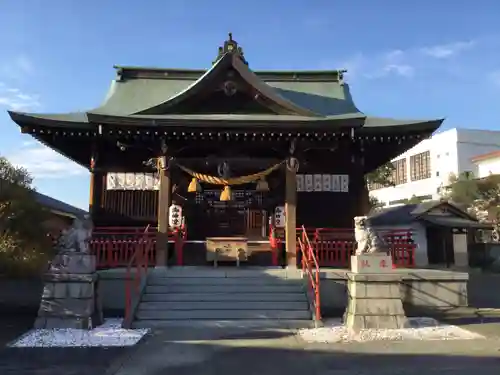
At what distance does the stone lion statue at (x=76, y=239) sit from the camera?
9672 mm

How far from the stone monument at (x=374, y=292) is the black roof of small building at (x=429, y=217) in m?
20.4

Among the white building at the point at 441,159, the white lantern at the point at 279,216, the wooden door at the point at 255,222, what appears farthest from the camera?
the white building at the point at 441,159

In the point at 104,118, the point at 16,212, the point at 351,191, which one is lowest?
the point at 16,212

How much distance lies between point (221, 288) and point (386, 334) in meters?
4.21

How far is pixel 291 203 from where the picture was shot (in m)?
12.9

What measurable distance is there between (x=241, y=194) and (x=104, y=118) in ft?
21.5

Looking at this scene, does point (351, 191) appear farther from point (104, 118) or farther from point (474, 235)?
point (474, 235)

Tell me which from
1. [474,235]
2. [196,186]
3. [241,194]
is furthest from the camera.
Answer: [474,235]

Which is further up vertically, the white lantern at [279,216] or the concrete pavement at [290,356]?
the white lantern at [279,216]

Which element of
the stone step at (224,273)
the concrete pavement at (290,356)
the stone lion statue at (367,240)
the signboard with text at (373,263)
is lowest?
the concrete pavement at (290,356)

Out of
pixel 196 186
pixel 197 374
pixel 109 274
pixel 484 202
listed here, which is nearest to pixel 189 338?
pixel 197 374

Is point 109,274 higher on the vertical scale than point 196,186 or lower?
lower

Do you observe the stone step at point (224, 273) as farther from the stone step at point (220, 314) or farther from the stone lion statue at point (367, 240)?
the stone lion statue at point (367, 240)

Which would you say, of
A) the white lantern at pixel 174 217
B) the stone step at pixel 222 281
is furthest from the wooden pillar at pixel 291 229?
the white lantern at pixel 174 217
